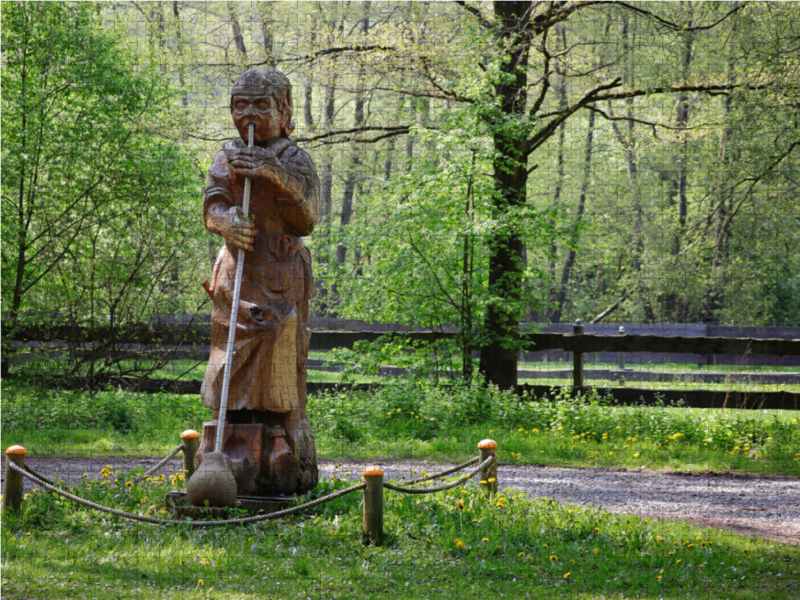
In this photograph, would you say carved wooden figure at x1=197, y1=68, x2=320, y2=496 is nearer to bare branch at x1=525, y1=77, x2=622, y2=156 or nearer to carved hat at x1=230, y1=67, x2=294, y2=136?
carved hat at x1=230, y1=67, x2=294, y2=136

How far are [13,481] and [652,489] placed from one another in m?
5.50

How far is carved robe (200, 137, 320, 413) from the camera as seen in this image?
5727 millimetres

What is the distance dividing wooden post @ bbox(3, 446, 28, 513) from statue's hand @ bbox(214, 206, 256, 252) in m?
2.06

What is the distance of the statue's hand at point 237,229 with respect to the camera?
18.4 feet

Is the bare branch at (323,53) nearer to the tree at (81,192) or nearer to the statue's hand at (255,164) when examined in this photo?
the tree at (81,192)

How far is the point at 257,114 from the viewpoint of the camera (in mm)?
5738

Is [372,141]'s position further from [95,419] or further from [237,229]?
[237,229]

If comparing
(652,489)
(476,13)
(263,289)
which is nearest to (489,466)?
(652,489)

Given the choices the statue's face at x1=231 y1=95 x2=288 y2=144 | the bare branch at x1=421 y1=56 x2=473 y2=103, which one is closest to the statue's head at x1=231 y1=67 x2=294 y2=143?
the statue's face at x1=231 y1=95 x2=288 y2=144

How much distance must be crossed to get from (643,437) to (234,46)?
28.2ft

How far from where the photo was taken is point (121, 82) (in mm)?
11891

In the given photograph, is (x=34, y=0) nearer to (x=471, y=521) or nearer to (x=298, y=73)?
(x=298, y=73)

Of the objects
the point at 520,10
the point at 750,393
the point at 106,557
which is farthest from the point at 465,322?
the point at 106,557

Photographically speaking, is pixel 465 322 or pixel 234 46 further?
pixel 234 46
